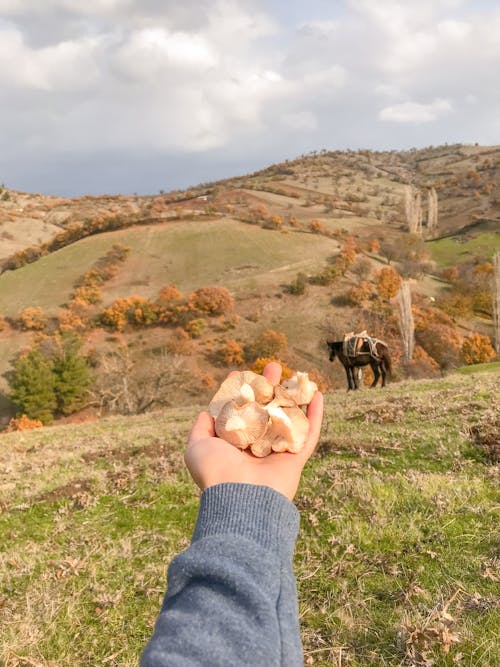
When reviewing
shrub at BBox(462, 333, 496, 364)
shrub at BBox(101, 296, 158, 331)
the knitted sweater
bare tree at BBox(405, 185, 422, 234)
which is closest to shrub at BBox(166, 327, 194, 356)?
shrub at BBox(101, 296, 158, 331)

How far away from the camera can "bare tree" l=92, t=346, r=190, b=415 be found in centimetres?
3525

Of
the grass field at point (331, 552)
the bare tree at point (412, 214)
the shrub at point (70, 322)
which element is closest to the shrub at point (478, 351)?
the grass field at point (331, 552)

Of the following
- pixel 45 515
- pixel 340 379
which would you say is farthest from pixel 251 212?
pixel 45 515

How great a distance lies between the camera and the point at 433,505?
4.40 meters

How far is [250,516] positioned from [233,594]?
37cm

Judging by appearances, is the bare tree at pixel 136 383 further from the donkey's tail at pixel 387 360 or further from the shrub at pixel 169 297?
the donkey's tail at pixel 387 360

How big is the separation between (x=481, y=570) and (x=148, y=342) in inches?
1921

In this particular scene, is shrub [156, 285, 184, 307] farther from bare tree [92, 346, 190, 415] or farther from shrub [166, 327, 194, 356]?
bare tree [92, 346, 190, 415]

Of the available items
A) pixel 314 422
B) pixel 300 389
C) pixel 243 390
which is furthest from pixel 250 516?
pixel 300 389

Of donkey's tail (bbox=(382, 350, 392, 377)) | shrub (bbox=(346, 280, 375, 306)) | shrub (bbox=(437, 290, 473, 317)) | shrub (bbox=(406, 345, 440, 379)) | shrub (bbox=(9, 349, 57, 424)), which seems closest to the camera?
donkey's tail (bbox=(382, 350, 392, 377))

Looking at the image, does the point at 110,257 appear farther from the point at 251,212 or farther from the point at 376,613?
the point at 376,613

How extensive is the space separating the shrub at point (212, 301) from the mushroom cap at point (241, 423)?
1945 inches

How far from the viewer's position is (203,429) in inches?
121

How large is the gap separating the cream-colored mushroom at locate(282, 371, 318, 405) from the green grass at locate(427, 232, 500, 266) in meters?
82.5
